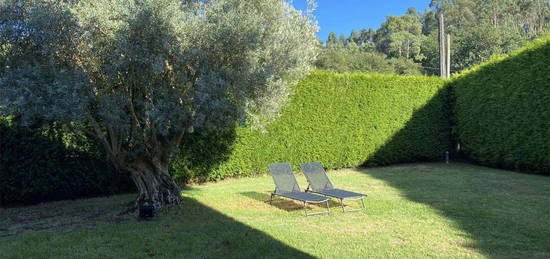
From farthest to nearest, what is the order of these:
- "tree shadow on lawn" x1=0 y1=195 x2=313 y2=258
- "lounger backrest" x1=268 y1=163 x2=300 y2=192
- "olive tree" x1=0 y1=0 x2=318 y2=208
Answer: "lounger backrest" x1=268 y1=163 x2=300 y2=192
"olive tree" x1=0 y1=0 x2=318 y2=208
"tree shadow on lawn" x1=0 y1=195 x2=313 y2=258

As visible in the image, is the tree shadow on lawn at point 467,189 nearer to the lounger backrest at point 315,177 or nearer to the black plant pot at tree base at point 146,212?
the lounger backrest at point 315,177

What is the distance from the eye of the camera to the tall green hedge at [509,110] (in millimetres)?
11047

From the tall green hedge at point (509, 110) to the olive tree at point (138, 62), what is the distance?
8272mm

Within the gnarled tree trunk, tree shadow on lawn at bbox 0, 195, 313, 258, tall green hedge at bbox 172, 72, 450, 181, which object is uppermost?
tall green hedge at bbox 172, 72, 450, 181

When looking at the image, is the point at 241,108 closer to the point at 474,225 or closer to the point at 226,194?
the point at 226,194

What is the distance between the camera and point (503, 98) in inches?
488

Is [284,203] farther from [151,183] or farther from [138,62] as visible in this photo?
[138,62]

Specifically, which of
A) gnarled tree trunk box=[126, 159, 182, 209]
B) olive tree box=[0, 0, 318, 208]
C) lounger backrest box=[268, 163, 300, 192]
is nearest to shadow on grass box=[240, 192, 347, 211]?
lounger backrest box=[268, 163, 300, 192]

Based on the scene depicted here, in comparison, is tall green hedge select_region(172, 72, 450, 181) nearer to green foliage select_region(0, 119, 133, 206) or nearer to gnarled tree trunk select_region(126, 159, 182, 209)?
green foliage select_region(0, 119, 133, 206)

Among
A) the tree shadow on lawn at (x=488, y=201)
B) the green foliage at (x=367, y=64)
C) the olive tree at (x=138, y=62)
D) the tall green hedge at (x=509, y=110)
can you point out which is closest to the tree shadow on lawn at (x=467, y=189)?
the tree shadow on lawn at (x=488, y=201)

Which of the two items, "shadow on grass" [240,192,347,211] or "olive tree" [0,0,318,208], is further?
"shadow on grass" [240,192,347,211]

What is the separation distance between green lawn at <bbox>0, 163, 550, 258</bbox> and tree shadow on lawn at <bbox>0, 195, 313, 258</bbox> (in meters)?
0.01

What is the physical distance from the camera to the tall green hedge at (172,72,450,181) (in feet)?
36.0

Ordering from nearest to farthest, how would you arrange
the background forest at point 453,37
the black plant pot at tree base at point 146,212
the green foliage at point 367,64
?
the black plant pot at tree base at point 146,212, the background forest at point 453,37, the green foliage at point 367,64
